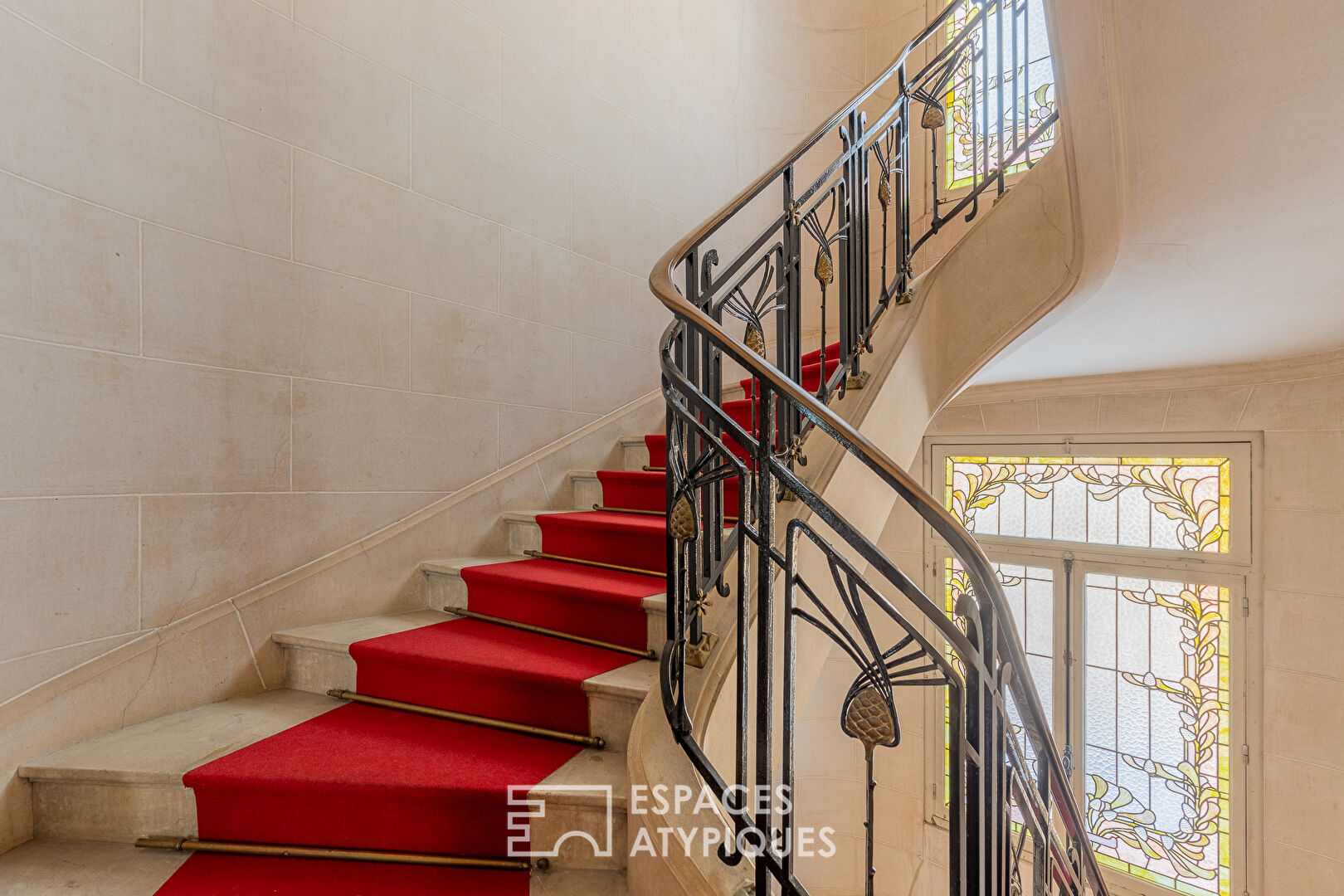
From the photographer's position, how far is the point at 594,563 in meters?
2.61

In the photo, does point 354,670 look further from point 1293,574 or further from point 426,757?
point 1293,574

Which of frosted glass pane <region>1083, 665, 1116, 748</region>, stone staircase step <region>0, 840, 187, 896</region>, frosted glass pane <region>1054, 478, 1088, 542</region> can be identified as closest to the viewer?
stone staircase step <region>0, 840, 187, 896</region>

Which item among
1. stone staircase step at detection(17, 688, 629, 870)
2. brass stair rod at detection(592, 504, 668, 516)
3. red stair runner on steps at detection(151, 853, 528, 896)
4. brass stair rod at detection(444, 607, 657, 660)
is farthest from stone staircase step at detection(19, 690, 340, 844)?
brass stair rod at detection(592, 504, 668, 516)

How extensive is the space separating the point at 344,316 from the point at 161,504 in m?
0.84

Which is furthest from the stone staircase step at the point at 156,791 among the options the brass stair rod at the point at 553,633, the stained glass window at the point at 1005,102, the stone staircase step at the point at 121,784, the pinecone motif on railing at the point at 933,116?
the stained glass window at the point at 1005,102

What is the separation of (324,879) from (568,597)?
946 millimetres

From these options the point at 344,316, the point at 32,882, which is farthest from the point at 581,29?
the point at 32,882

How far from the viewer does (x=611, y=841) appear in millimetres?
1585

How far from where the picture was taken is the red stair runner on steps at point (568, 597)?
2.16 meters

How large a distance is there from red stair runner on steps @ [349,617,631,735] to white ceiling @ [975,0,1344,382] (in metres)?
1.78

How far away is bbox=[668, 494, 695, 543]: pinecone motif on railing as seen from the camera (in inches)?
64.6

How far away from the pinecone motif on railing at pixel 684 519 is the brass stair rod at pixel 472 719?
610mm

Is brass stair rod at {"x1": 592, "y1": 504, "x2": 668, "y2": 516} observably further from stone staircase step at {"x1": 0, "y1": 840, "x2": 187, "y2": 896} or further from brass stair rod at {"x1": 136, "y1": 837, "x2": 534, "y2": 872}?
stone staircase step at {"x1": 0, "y1": 840, "x2": 187, "y2": 896}

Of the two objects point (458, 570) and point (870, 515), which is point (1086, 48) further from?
point (458, 570)
